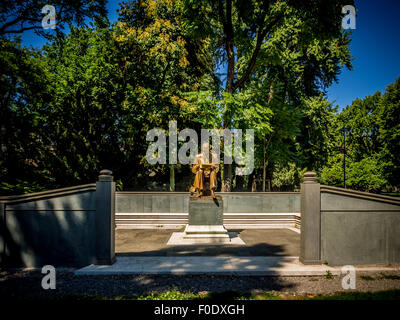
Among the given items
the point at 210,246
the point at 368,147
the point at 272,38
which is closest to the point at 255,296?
the point at 210,246

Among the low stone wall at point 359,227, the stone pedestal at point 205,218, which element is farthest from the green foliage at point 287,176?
the low stone wall at point 359,227

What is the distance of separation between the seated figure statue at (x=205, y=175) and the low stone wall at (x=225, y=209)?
2.94 m

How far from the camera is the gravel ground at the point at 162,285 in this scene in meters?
5.12

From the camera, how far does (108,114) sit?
19.6 metres

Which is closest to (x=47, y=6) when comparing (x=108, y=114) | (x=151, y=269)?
(x=108, y=114)

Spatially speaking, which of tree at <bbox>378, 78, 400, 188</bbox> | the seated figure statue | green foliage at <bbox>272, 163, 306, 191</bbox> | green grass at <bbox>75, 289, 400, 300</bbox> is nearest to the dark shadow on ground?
the seated figure statue

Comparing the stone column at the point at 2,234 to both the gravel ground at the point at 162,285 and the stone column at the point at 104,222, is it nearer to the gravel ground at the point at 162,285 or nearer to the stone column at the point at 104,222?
the gravel ground at the point at 162,285

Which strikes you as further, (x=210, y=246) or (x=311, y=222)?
(x=210, y=246)

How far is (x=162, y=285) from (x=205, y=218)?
4760 mm

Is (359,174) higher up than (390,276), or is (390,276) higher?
(359,174)

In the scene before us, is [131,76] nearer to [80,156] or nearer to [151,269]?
[80,156]

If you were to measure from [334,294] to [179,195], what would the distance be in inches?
368

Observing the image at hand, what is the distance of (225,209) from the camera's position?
45.2 feet

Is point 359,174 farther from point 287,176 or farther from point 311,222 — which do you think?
point 311,222
